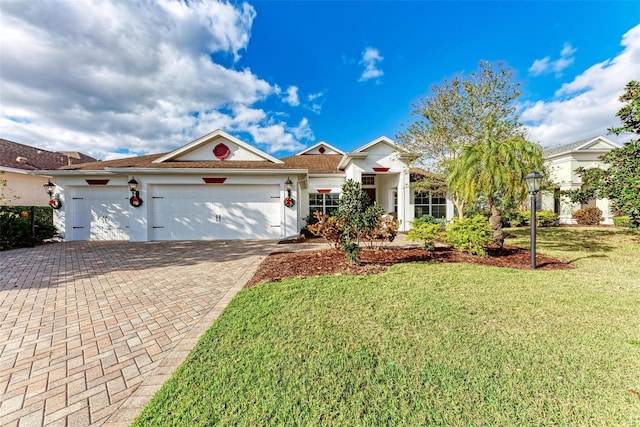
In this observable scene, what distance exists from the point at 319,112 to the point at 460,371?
715 inches

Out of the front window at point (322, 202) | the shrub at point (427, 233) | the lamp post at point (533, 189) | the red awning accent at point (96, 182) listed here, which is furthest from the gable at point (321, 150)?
the lamp post at point (533, 189)

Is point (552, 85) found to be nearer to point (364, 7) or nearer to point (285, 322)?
point (364, 7)

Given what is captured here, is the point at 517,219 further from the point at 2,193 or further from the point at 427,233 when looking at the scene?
the point at 2,193

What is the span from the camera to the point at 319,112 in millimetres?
17875

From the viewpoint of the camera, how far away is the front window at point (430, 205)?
44.6 feet

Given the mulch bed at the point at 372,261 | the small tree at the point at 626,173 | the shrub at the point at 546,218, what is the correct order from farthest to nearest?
1. the shrub at the point at 546,218
2. the small tree at the point at 626,173
3. the mulch bed at the point at 372,261

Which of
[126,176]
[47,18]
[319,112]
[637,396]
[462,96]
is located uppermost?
[319,112]

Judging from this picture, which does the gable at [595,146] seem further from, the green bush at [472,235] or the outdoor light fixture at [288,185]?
the outdoor light fixture at [288,185]

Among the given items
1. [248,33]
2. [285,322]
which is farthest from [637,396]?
[248,33]

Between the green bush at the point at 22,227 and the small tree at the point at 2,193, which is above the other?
the small tree at the point at 2,193

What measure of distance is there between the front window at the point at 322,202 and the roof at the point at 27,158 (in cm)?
1622

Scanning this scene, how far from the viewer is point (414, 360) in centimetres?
255

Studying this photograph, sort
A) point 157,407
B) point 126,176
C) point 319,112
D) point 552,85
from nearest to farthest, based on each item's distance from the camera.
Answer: point 157,407 → point 126,176 → point 552,85 → point 319,112

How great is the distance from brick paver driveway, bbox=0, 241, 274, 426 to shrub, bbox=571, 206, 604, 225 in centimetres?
2253
